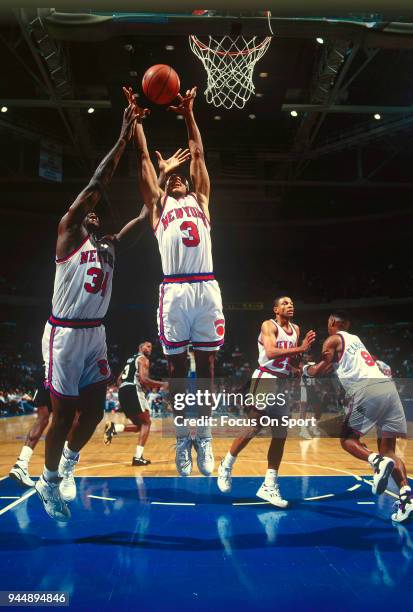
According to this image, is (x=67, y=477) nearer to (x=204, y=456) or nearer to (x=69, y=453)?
(x=69, y=453)

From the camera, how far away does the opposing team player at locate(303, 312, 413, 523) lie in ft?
14.8

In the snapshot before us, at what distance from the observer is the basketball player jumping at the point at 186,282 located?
13.5 ft

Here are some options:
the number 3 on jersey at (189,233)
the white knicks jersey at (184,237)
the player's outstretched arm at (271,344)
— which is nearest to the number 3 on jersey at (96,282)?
the white knicks jersey at (184,237)

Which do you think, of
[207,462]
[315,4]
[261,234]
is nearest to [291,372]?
[207,462]

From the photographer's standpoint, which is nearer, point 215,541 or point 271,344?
point 215,541

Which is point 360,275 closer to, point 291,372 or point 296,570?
point 291,372

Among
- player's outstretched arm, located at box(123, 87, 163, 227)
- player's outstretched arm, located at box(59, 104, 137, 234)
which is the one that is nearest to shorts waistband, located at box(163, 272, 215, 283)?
player's outstretched arm, located at box(123, 87, 163, 227)

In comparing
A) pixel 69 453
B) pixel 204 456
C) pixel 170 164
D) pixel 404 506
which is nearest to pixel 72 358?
pixel 69 453

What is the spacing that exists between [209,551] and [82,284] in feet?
7.30

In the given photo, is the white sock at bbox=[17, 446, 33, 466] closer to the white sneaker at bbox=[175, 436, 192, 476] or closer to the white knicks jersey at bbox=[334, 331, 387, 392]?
the white sneaker at bbox=[175, 436, 192, 476]

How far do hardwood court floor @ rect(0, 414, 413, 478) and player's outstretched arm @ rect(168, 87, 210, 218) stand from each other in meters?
3.43

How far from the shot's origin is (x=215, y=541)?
374 cm

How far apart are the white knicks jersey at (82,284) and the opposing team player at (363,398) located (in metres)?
2.05

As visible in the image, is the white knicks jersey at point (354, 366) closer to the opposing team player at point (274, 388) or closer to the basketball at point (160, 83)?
the opposing team player at point (274, 388)
